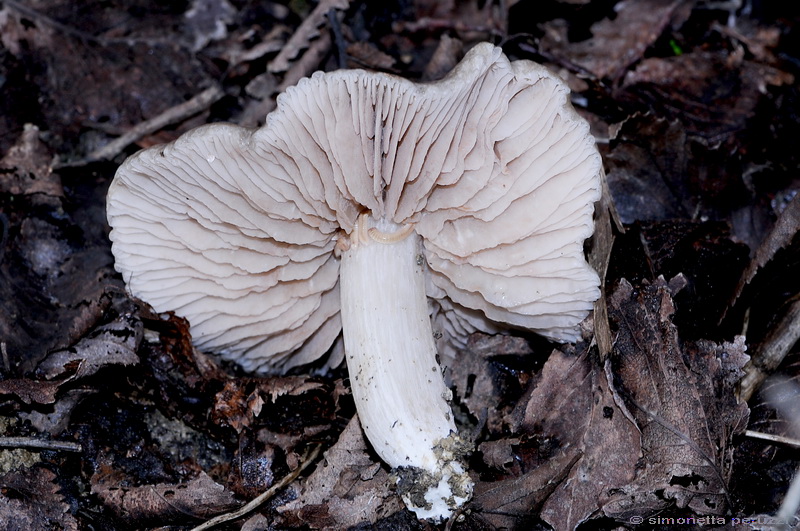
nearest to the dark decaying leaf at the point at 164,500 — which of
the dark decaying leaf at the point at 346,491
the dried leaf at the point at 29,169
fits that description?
the dark decaying leaf at the point at 346,491

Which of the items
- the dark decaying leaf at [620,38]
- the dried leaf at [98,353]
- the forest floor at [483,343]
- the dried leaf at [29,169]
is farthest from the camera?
the dark decaying leaf at [620,38]

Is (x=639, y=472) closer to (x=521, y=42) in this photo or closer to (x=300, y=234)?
(x=300, y=234)

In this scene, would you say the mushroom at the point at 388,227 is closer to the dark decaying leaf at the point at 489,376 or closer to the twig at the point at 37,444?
the dark decaying leaf at the point at 489,376

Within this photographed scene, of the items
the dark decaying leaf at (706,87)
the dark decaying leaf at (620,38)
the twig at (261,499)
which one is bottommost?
the twig at (261,499)

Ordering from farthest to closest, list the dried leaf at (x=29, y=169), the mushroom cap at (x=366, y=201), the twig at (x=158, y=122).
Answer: the twig at (x=158, y=122)
the dried leaf at (x=29, y=169)
the mushroom cap at (x=366, y=201)

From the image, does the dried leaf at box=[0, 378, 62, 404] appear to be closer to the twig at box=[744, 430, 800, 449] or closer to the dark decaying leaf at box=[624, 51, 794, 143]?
the twig at box=[744, 430, 800, 449]

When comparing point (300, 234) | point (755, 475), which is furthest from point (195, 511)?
point (755, 475)

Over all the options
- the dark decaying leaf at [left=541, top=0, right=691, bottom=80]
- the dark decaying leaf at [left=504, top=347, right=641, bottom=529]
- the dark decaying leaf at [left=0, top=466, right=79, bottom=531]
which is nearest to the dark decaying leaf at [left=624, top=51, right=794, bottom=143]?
the dark decaying leaf at [left=541, top=0, right=691, bottom=80]
